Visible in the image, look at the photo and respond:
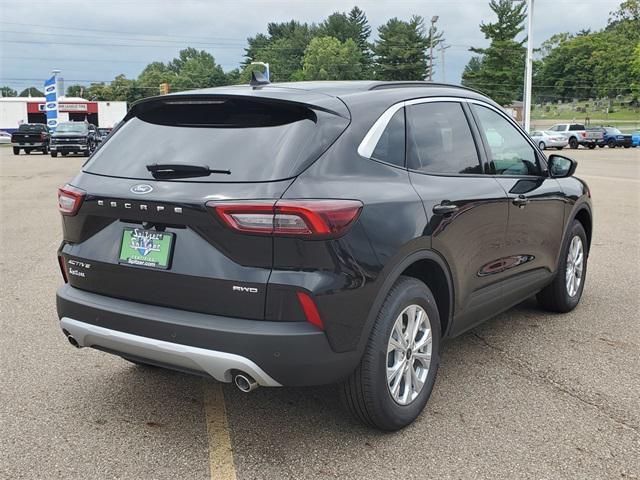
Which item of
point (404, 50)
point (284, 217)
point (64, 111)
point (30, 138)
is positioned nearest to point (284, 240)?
point (284, 217)

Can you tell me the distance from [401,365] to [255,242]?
111 centimetres

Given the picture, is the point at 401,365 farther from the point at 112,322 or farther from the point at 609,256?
the point at 609,256

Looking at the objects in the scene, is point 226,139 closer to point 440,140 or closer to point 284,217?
point 284,217

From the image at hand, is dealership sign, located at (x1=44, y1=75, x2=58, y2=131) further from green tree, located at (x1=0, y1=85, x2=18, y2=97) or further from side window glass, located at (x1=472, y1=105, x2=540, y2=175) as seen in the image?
green tree, located at (x1=0, y1=85, x2=18, y2=97)

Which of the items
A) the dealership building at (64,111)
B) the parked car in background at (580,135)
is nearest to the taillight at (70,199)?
the parked car in background at (580,135)

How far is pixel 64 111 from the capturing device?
66.9m

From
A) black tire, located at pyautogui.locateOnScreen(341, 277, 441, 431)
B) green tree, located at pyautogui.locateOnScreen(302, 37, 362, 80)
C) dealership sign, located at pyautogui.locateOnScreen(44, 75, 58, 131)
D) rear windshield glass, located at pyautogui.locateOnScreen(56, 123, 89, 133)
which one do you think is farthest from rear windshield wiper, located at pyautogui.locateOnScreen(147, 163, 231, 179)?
green tree, located at pyautogui.locateOnScreen(302, 37, 362, 80)

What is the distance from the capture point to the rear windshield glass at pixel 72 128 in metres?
35.3

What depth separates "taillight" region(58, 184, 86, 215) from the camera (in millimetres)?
3412

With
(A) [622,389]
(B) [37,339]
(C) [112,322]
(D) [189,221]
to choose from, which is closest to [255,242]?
(D) [189,221]

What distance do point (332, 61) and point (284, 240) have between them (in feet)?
352

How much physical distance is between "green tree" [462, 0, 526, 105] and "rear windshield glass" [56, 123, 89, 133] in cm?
5093

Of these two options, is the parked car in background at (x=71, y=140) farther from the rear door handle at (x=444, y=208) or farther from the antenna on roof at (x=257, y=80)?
the rear door handle at (x=444, y=208)

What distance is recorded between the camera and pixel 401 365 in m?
3.40
